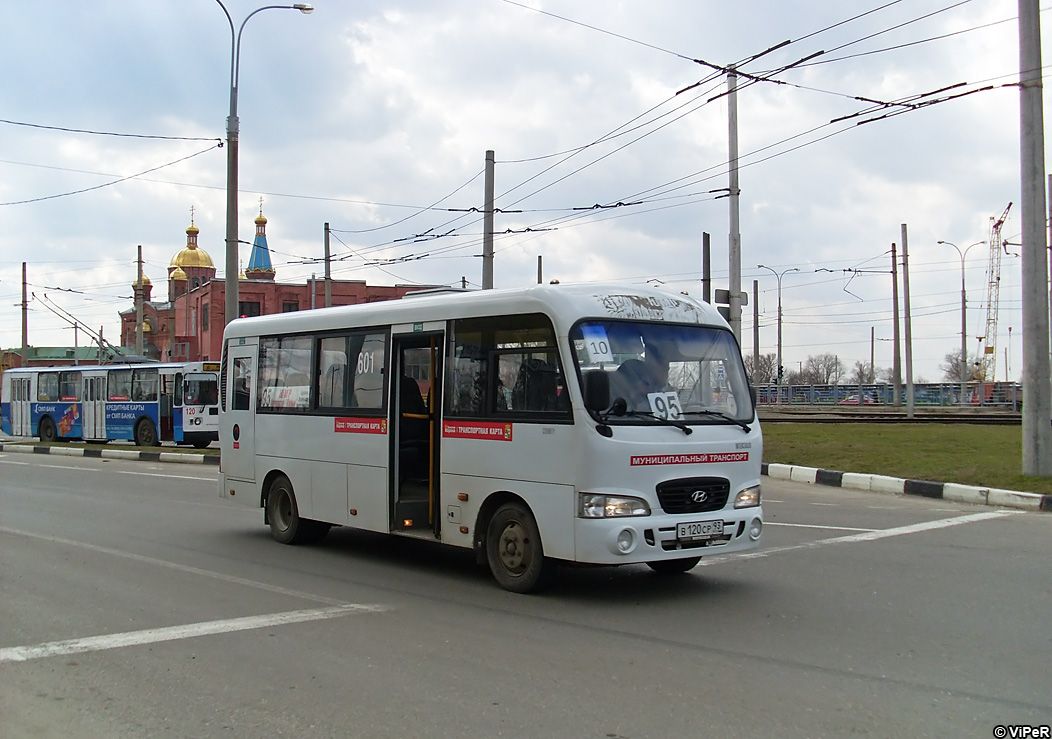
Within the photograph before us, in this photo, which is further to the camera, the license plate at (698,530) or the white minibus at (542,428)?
the license plate at (698,530)

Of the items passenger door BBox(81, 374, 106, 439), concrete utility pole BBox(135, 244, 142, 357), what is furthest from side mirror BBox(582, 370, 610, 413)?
concrete utility pole BBox(135, 244, 142, 357)

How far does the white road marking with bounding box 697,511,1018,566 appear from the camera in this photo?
9469 millimetres

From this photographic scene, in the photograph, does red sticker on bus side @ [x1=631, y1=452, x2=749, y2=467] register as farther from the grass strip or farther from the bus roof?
the grass strip

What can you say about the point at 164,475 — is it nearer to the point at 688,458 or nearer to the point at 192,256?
the point at 688,458

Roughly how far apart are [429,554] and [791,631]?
4438 millimetres

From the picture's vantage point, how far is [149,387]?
1226 inches

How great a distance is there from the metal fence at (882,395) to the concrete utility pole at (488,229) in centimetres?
3988

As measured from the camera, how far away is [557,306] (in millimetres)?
7641

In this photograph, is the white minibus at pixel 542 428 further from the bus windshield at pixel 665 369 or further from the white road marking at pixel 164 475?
the white road marking at pixel 164 475

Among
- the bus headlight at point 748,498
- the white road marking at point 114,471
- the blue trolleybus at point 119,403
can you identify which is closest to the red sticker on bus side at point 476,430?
the bus headlight at point 748,498

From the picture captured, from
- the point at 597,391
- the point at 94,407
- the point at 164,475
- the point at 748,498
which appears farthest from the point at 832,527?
the point at 94,407

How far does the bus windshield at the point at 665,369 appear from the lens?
7.52 metres

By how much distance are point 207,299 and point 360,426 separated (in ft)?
221

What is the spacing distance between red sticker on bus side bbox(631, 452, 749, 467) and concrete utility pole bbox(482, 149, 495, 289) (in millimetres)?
14596
